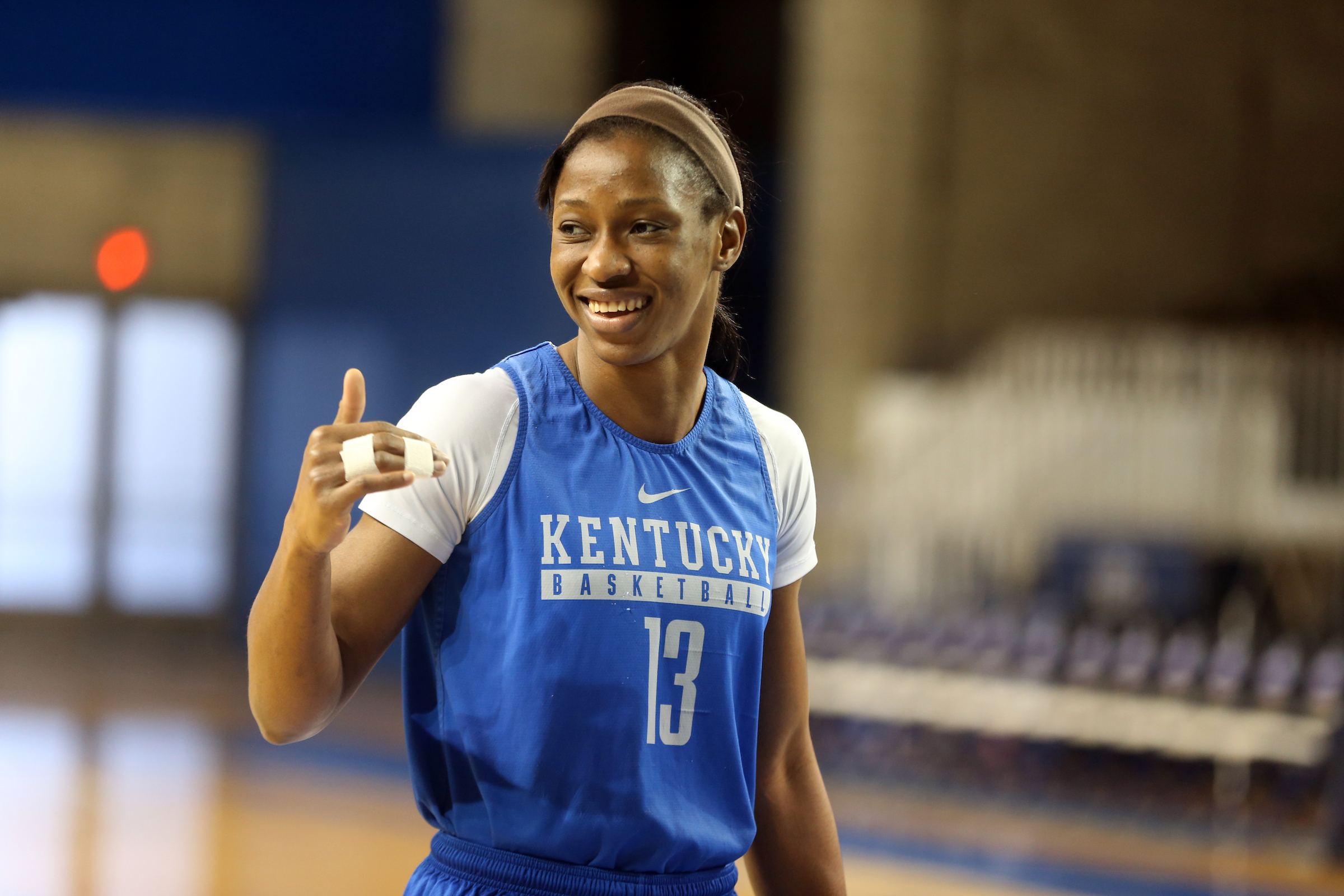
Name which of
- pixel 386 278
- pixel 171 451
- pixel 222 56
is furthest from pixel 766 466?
pixel 171 451

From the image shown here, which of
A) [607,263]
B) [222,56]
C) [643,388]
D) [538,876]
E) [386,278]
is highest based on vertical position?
[222,56]

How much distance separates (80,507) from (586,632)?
38.6ft

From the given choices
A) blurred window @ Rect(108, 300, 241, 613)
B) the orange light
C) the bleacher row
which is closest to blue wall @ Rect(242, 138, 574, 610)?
the orange light

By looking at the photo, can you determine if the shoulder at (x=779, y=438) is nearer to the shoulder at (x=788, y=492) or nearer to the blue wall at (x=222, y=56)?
the shoulder at (x=788, y=492)

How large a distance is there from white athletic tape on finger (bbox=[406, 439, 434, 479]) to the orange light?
702cm

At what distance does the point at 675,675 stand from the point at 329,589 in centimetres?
35

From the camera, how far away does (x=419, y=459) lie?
3.95ft

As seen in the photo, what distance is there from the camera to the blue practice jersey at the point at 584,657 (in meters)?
1.37

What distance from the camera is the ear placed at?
150cm

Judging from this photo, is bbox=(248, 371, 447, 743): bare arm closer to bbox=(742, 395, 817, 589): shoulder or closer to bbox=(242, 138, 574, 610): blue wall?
bbox=(742, 395, 817, 589): shoulder

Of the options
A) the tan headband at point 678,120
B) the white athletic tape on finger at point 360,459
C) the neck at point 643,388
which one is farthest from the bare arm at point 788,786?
the white athletic tape on finger at point 360,459

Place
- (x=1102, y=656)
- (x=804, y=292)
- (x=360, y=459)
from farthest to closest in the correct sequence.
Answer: (x=804, y=292)
(x=1102, y=656)
(x=360, y=459)

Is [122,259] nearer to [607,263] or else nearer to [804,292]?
[804,292]

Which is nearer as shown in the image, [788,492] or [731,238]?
[731,238]
